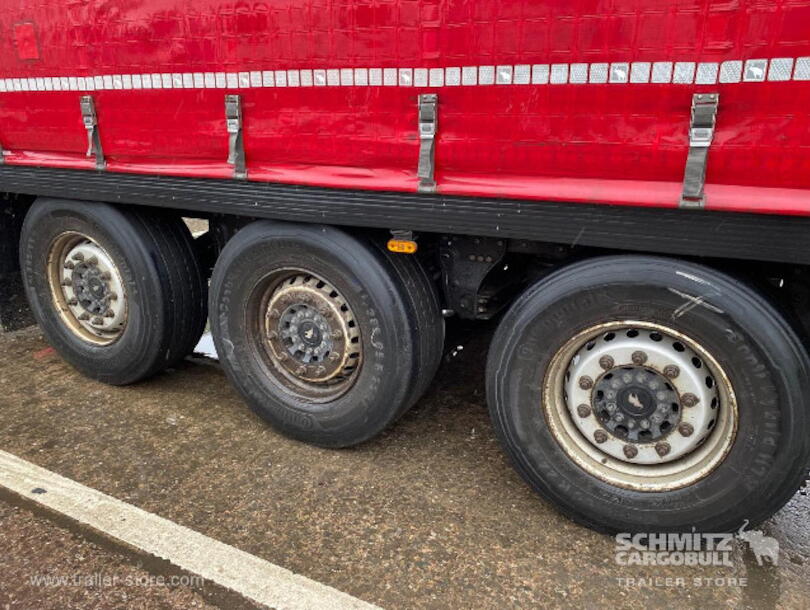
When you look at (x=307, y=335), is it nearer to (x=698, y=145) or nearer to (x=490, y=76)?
(x=490, y=76)

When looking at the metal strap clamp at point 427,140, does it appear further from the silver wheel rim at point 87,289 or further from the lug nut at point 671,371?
the silver wheel rim at point 87,289

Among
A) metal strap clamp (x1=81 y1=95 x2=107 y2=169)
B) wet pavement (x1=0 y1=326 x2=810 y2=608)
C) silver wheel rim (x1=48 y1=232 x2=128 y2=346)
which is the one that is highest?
metal strap clamp (x1=81 y1=95 x2=107 y2=169)

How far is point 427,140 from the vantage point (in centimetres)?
253

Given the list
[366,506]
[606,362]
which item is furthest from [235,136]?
[606,362]

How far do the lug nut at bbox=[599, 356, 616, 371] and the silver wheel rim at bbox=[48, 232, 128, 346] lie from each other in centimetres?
277

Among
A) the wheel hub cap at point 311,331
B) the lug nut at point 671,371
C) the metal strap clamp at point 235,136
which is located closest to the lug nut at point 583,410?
the lug nut at point 671,371

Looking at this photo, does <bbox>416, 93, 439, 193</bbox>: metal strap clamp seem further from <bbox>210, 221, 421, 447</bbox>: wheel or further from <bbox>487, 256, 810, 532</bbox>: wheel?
<bbox>487, 256, 810, 532</bbox>: wheel

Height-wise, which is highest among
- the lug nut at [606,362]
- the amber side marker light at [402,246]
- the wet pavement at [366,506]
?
the amber side marker light at [402,246]

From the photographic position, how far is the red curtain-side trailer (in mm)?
2125

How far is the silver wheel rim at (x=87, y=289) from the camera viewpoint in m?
3.84

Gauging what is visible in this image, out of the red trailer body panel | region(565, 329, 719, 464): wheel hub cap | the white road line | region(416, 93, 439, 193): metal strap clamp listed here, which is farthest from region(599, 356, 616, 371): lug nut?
the white road line

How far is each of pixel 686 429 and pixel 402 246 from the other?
138 cm

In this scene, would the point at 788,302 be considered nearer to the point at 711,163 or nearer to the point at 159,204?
the point at 711,163

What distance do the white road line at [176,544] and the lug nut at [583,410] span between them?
1115 millimetres
